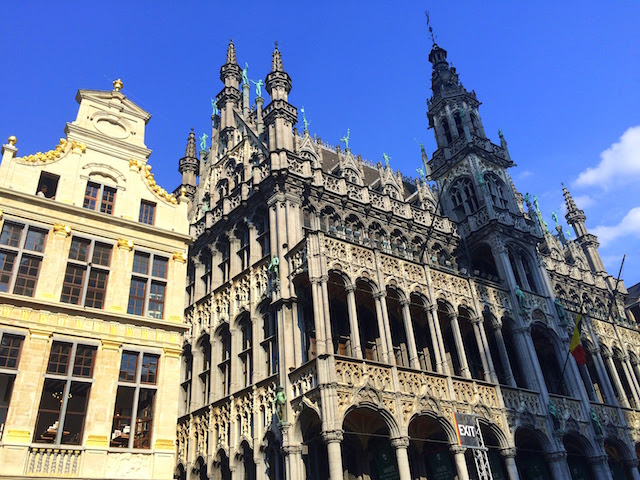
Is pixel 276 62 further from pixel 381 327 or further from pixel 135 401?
pixel 135 401

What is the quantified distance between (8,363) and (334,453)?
1163 cm

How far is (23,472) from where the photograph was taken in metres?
16.9

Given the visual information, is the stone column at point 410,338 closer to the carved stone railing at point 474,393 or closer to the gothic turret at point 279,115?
the carved stone railing at point 474,393

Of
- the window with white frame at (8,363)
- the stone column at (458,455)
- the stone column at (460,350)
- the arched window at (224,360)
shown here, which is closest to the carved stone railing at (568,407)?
the stone column at (460,350)

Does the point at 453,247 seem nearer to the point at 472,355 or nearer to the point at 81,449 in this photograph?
the point at 472,355

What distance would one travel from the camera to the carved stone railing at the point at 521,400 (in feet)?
90.1

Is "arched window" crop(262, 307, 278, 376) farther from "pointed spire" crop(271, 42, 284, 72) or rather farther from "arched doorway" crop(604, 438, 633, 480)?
"arched doorway" crop(604, 438, 633, 480)

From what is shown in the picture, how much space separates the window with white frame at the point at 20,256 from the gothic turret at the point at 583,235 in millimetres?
43850

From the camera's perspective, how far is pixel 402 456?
21.9 m

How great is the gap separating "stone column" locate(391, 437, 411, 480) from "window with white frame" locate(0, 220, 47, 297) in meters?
14.8

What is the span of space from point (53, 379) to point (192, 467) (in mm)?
11490

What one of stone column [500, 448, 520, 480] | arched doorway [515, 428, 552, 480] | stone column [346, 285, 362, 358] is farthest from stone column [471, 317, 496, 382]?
stone column [346, 285, 362, 358]

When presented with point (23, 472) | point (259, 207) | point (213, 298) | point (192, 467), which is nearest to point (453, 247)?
point (259, 207)

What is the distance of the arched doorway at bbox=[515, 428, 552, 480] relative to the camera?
2912 cm
